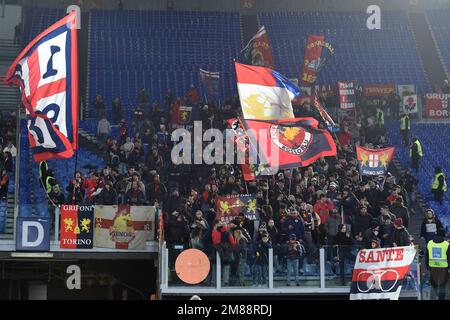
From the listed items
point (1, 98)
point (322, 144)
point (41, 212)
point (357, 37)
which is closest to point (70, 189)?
point (41, 212)

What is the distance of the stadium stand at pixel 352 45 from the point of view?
121 feet

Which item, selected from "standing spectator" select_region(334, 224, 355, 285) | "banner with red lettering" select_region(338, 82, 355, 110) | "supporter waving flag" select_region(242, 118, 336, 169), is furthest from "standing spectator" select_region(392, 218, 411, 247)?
"banner with red lettering" select_region(338, 82, 355, 110)

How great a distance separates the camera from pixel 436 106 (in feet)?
105

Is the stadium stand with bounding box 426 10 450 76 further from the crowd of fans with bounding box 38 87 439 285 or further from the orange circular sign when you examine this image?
the orange circular sign

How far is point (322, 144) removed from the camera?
20.5m

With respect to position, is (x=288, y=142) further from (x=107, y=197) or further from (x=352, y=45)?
(x=352, y=45)

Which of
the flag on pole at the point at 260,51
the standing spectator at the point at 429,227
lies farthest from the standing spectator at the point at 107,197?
the flag on pole at the point at 260,51

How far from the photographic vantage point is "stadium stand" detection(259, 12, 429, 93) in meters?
36.8

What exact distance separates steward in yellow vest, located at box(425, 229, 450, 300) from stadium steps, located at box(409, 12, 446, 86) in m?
19.8

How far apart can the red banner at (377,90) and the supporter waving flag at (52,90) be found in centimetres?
1665

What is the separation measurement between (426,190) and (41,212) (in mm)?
11439

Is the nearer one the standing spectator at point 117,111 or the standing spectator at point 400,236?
the standing spectator at point 400,236

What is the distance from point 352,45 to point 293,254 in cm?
2177

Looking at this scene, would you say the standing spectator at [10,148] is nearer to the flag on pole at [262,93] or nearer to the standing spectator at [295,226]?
the flag on pole at [262,93]
